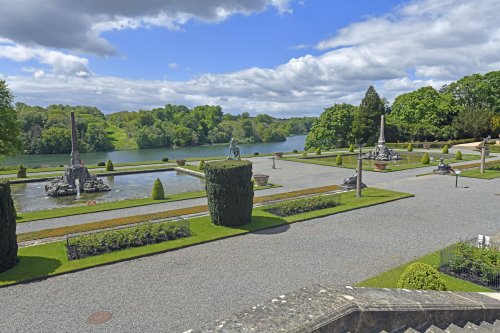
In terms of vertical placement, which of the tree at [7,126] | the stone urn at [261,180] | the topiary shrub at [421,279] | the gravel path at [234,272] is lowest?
the gravel path at [234,272]

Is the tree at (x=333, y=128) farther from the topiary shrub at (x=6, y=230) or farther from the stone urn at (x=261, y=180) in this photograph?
the topiary shrub at (x=6, y=230)

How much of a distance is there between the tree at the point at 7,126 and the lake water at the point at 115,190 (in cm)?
635

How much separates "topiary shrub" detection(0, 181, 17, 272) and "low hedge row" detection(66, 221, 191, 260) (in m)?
1.66

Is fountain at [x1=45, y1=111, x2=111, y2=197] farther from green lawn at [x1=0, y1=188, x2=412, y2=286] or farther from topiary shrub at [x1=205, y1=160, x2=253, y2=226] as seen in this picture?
topiary shrub at [x1=205, y1=160, x2=253, y2=226]

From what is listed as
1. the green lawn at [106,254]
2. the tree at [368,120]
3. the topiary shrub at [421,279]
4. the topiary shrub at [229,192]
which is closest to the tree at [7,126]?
the green lawn at [106,254]

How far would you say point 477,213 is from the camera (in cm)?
1686

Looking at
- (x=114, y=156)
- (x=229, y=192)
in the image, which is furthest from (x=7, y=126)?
(x=114, y=156)

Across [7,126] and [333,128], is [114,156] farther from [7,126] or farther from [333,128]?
[333,128]

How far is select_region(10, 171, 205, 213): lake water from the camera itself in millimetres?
21938

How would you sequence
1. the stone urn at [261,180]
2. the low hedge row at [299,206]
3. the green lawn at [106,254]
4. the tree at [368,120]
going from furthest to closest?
the tree at [368,120]
the stone urn at [261,180]
the low hedge row at [299,206]
the green lawn at [106,254]

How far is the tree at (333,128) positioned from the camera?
226 ft

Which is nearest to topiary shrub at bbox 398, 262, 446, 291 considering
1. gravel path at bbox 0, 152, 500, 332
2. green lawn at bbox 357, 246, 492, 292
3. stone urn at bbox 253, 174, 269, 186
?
green lawn at bbox 357, 246, 492, 292

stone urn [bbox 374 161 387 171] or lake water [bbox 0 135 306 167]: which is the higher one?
stone urn [bbox 374 161 387 171]

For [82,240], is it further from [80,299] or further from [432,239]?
[432,239]
